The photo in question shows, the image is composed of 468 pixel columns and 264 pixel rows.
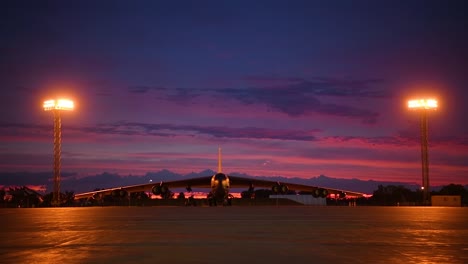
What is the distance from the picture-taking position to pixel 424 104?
58438mm

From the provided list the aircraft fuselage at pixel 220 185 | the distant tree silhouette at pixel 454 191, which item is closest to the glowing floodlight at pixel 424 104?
the aircraft fuselage at pixel 220 185

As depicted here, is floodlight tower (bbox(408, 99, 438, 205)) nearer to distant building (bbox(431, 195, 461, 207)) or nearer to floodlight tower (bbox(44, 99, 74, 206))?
distant building (bbox(431, 195, 461, 207))

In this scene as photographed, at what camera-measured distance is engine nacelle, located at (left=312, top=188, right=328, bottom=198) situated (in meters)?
62.7

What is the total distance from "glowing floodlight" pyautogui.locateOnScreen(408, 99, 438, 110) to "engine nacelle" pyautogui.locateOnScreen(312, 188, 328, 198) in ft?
46.3

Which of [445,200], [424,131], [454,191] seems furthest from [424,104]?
[454,191]

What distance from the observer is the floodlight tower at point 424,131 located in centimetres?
5489

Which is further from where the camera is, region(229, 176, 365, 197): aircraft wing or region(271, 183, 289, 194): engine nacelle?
region(229, 176, 365, 197): aircraft wing

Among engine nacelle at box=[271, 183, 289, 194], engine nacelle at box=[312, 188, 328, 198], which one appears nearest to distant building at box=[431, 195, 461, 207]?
engine nacelle at box=[312, 188, 328, 198]

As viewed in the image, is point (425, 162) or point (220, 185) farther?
point (425, 162)

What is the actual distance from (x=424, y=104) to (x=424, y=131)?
12.2 ft

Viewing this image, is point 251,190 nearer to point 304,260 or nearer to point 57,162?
point 57,162

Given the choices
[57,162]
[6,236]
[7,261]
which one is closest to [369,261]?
[7,261]

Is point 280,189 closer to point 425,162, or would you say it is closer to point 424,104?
point 425,162

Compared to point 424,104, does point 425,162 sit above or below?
Result: below
